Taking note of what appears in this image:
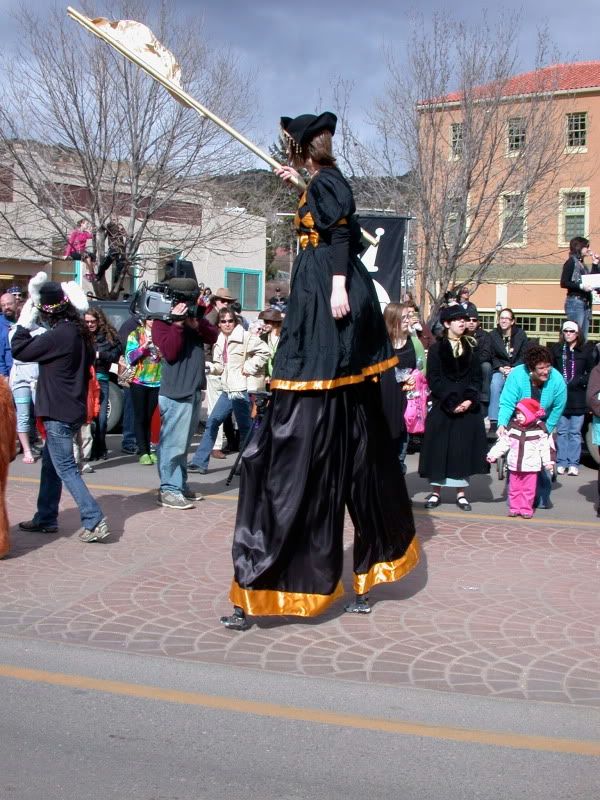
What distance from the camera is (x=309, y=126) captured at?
512 cm

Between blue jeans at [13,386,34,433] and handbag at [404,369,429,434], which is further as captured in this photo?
blue jeans at [13,386,34,433]

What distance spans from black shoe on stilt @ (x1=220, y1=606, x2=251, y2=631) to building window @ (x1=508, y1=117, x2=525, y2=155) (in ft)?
55.1

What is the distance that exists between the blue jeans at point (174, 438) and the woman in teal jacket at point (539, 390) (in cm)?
274

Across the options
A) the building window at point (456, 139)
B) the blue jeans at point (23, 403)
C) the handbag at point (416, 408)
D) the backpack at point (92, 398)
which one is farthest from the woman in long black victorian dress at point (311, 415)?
the building window at point (456, 139)

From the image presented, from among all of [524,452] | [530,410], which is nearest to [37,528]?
[524,452]

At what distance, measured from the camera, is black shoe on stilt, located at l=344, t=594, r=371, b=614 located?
5.45 meters

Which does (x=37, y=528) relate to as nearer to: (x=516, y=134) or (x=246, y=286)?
(x=516, y=134)

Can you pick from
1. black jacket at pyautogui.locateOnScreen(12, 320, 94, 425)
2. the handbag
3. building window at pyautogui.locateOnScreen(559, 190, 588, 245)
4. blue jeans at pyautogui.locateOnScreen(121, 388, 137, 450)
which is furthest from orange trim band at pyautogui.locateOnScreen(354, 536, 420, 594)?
building window at pyautogui.locateOnScreen(559, 190, 588, 245)

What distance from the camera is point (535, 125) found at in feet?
64.7

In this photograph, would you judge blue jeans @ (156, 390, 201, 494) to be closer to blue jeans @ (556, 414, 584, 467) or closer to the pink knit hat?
the pink knit hat

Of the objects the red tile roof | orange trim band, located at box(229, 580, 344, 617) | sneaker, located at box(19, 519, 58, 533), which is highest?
the red tile roof

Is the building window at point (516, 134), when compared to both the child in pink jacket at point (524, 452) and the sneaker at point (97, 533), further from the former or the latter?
the sneaker at point (97, 533)

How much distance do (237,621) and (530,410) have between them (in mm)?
4101

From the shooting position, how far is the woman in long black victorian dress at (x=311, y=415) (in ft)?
16.4
